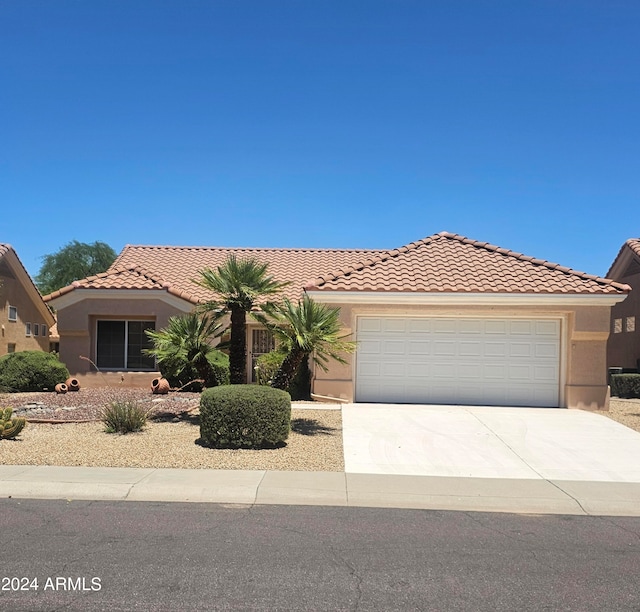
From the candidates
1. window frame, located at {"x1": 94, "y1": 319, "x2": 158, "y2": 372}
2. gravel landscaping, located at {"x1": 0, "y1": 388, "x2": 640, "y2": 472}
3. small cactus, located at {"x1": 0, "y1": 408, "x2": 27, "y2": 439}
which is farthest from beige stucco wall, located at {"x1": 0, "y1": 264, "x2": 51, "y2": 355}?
small cactus, located at {"x1": 0, "y1": 408, "x2": 27, "y2": 439}

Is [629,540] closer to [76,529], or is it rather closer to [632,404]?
[76,529]

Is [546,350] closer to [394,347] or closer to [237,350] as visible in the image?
[394,347]

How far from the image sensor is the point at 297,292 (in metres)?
21.5

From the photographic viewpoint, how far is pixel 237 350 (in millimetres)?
12742

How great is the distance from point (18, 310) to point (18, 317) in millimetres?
291

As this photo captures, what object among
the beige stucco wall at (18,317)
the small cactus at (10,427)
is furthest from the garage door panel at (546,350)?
the beige stucco wall at (18,317)

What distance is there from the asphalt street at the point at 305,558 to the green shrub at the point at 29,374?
1152 centimetres

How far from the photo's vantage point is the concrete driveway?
9547 millimetres

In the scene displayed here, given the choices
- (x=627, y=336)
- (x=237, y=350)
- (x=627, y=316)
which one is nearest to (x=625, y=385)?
(x=627, y=336)

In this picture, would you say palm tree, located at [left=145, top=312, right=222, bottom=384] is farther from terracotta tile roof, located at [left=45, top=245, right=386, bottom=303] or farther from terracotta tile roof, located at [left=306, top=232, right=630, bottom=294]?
terracotta tile roof, located at [left=45, top=245, right=386, bottom=303]

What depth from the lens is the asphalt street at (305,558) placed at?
4.75m

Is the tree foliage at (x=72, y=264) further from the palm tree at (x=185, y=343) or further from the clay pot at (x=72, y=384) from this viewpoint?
the palm tree at (x=185, y=343)

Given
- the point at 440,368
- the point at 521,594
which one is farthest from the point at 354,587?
the point at 440,368

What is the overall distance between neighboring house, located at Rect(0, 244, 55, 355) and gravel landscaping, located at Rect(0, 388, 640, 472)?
10.3 m
